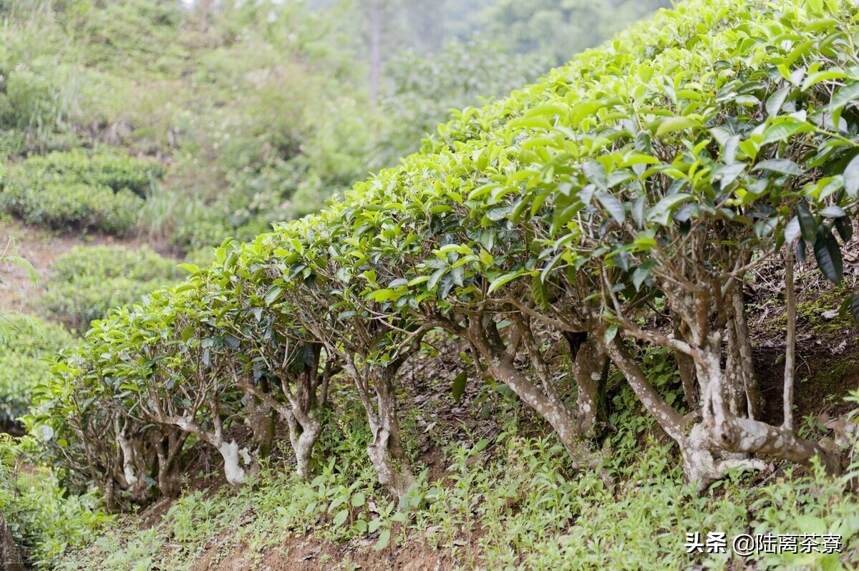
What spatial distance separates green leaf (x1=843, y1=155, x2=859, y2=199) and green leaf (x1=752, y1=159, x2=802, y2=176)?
0.15 meters

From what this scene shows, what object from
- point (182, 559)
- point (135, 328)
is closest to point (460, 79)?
point (135, 328)

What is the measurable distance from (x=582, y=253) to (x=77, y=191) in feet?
38.2

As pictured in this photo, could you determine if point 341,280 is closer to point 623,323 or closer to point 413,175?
point 413,175

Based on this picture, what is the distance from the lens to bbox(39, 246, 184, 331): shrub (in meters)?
9.87

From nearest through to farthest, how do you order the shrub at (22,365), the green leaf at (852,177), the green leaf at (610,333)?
the green leaf at (852,177)
the green leaf at (610,333)
the shrub at (22,365)

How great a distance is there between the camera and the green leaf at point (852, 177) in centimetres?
221

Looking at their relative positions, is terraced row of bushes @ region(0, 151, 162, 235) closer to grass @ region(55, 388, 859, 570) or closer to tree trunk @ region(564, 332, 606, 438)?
grass @ region(55, 388, 859, 570)

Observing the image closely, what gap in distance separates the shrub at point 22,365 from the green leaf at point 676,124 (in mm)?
6619

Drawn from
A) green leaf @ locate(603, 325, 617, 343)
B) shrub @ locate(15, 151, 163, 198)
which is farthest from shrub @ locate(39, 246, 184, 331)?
green leaf @ locate(603, 325, 617, 343)

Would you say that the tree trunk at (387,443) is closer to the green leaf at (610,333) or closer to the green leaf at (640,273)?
the green leaf at (610,333)

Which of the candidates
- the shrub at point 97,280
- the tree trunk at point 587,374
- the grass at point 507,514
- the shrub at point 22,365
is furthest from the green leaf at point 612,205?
the shrub at point 97,280

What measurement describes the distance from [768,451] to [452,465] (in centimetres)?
183

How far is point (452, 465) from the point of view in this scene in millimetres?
4227

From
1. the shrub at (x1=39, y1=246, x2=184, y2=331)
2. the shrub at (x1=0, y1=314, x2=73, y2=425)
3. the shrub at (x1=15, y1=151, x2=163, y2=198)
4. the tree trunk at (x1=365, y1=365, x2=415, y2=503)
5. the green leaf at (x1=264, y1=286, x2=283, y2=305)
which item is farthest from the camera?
the shrub at (x1=15, y1=151, x2=163, y2=198)
